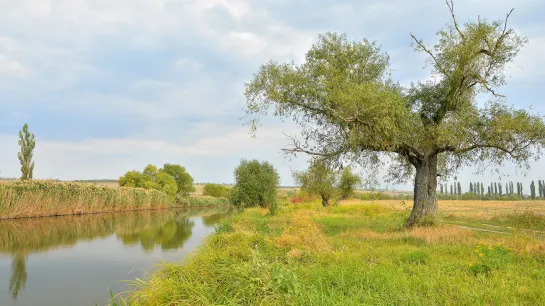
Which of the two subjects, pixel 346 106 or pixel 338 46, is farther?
pixel 338 46

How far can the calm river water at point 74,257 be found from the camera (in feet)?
42.0

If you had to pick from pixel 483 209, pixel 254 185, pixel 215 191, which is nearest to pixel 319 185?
pixel 254 185

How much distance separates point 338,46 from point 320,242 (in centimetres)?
1073

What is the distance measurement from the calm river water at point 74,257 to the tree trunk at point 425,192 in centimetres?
1113

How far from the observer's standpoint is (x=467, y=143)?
56.2 feet

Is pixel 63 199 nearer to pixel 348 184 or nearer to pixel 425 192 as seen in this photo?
pixel 348 184

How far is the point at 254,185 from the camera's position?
42.2m

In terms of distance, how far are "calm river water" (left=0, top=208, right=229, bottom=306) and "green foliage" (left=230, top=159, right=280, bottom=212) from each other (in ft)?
39.8

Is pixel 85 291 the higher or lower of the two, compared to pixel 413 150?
lower

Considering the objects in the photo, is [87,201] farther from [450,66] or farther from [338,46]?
[450,66]

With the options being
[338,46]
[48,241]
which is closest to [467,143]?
[338,46]

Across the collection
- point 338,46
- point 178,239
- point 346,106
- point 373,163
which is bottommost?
point 178,239

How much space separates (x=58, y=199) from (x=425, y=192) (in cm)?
3627

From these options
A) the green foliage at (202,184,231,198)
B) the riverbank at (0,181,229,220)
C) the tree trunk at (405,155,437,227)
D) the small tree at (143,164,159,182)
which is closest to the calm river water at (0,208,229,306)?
the riverbank at (0,181,229,220)
